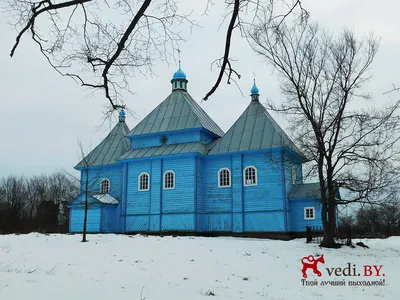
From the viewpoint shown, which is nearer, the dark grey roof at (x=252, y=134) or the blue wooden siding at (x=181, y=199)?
the dark grey roof at (x=252, y=134)

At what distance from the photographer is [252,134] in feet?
81.4

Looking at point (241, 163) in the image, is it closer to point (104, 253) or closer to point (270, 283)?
point (104, 253)

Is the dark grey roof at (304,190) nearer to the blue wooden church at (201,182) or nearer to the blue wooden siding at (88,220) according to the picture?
the blue wooden church at (201,182)

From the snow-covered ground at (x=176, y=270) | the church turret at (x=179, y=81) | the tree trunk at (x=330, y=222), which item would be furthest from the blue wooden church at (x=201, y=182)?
the snow-covered ground at (x=176, y=270)

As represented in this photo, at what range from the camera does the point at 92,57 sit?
17.9 ft

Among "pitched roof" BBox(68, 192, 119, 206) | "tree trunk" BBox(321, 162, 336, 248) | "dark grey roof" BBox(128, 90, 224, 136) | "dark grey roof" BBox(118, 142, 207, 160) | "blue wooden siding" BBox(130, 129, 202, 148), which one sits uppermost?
"dark grey roof" BBox(128, 90, 224, 136)

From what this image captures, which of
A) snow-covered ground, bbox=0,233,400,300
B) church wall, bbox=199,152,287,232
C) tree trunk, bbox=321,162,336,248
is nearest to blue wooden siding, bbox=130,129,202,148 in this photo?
church wall, bbox=199,152,287,232

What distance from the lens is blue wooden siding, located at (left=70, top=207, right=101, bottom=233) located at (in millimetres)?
25250

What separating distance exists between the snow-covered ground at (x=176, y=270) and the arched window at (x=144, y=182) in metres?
6.91

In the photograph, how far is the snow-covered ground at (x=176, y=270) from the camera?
6863 mm

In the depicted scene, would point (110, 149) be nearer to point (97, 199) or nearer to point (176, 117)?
point (97, 199)

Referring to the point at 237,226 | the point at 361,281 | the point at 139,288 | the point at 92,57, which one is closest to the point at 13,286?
the point at 139,288

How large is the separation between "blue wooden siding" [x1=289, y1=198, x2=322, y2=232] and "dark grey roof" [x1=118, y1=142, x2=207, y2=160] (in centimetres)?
628

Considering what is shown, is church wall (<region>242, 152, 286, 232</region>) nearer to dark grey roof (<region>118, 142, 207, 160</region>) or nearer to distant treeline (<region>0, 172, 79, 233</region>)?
dark grey roof (<region>118, 142, 207, 160</region>)
